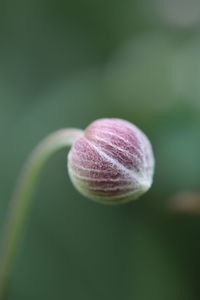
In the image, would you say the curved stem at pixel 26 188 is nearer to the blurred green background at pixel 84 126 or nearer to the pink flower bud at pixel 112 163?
the pink flower bud at pixel 112 163

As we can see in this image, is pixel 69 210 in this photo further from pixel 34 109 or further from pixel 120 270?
pixel 34 109

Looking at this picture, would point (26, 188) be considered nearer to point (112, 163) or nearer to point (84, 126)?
point (112, 163)

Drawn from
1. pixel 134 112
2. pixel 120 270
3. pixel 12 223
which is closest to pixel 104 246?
pixel 120 270

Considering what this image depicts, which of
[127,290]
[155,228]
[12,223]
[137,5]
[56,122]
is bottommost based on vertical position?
[127,290]

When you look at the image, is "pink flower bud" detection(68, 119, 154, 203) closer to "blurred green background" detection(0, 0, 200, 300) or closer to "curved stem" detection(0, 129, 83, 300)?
"curved stem" detection(0, 129, 83, 300)

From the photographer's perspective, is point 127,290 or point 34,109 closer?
point 127,290

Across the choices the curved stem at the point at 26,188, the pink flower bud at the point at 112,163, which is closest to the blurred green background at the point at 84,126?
the curved stem at the point at 26,188

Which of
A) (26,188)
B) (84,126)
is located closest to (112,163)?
(26,188)
